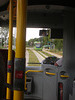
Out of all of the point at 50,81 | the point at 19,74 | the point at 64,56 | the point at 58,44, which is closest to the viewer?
the point at 19,74

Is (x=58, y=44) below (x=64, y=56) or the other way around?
the other way around

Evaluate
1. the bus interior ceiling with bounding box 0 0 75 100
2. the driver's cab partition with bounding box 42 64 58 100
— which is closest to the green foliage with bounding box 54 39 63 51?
the bus interior ceiling with bounding box 0 0 75 100

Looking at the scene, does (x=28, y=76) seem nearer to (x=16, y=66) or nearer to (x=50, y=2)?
(x=50, y=2)

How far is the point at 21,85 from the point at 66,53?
6.22 ft

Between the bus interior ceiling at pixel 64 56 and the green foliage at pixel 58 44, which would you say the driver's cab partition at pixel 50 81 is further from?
the green foliage at pixel 58 44

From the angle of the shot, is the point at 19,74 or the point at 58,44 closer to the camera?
the point at 19,74

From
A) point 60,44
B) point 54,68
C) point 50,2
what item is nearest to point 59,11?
point 50,2

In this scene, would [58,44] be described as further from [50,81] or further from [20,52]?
[20,52]

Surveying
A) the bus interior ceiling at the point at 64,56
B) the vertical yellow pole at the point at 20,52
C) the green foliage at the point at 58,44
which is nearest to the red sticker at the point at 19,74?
the vertical yellow pole at the point at 20,52

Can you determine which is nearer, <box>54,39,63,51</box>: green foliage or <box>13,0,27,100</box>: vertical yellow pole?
<box>13,0,27,100</box>: vertical yellow pole

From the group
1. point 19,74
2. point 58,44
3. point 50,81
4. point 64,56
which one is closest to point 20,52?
point 19,74

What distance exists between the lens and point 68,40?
2951mm

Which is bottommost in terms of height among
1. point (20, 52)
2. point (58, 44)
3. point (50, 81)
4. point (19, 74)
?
point (50, 81)

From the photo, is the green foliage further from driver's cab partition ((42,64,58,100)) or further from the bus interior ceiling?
driver's cab partition ((42,64,58,100))
